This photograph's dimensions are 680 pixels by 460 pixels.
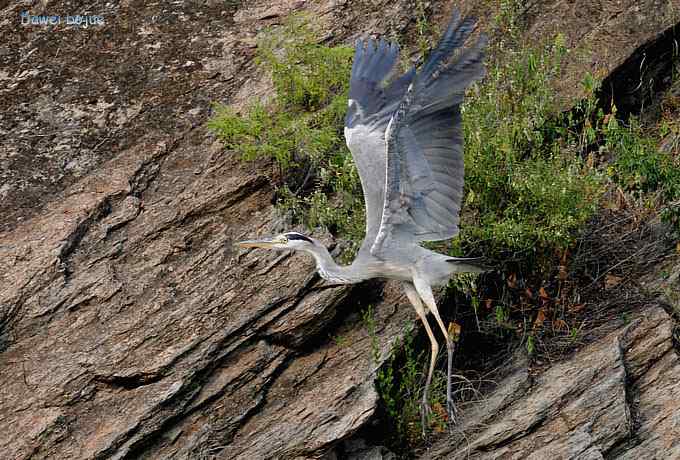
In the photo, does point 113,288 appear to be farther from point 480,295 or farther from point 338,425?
point 480,295

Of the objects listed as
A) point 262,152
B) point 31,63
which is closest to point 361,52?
point 262,152

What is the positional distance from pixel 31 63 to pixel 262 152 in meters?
2.64

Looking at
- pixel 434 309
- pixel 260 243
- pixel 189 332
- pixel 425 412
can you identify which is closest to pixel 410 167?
pixel 434 309

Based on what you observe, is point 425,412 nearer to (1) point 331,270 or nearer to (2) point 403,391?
(2) point 403,391

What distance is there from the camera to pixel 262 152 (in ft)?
22.9

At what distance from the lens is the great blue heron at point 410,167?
554cm

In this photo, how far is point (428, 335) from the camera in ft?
21.1

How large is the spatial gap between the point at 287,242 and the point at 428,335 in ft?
3.86

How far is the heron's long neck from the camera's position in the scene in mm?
6125

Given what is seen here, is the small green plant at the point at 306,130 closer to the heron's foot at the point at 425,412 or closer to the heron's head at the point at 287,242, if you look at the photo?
the heron's head at the point at 287,242

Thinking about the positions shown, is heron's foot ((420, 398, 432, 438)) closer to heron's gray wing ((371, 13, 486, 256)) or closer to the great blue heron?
the great blue heron

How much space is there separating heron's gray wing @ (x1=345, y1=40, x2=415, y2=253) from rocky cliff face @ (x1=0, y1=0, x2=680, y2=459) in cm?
72

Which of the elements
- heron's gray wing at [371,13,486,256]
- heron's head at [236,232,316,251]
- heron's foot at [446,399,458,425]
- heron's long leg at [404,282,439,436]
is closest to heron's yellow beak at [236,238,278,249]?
heron's head at [236,232,316,251]

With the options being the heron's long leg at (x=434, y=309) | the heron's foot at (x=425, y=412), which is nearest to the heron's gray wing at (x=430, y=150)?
the heron's long leg at (x=434, y=309)
